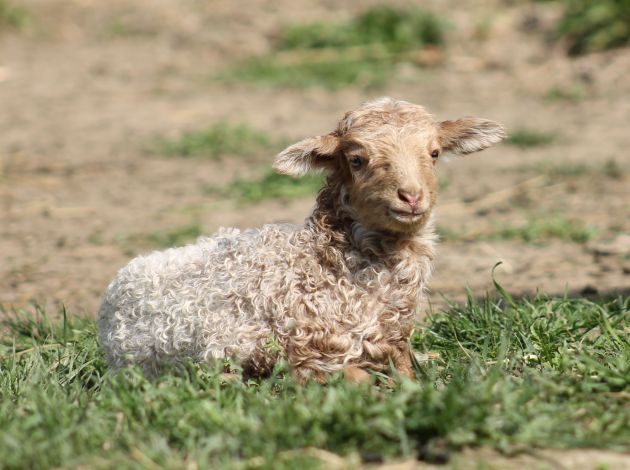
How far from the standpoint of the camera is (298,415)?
12.6 ft

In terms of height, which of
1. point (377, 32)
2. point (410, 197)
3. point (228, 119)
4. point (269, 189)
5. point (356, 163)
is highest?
point (377, 32)

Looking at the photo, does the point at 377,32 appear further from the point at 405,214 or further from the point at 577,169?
the point at 405,214

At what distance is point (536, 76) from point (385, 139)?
8.64 meters

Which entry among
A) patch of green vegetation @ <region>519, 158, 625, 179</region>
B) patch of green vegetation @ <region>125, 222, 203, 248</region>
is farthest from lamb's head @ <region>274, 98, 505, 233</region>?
patch of green vegetation @ <region>519, 158, 625, 179</region>

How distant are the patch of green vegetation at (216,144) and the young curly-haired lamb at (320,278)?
6001 mm

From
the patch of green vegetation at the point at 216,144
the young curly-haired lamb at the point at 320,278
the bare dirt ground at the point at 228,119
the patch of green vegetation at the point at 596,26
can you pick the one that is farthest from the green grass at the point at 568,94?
the young curly-haired lamb at the point at 320,278

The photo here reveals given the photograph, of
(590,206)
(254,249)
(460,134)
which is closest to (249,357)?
(254,249)

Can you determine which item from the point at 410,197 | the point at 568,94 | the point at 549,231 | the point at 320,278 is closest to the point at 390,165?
the point at 410,197

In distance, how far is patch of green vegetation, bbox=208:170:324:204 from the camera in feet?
30.1

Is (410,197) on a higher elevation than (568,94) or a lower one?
higher

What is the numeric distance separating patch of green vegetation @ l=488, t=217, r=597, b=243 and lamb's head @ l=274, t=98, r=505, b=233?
114 inches

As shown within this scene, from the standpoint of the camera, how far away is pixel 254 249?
476 cm

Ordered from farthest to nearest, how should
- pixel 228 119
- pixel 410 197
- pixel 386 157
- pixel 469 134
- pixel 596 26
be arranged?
pixel 596 26
pixel 228 119
pixel 469 134
pixel 386 157
pixel 410 197

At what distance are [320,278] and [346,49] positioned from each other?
32.4 ft
